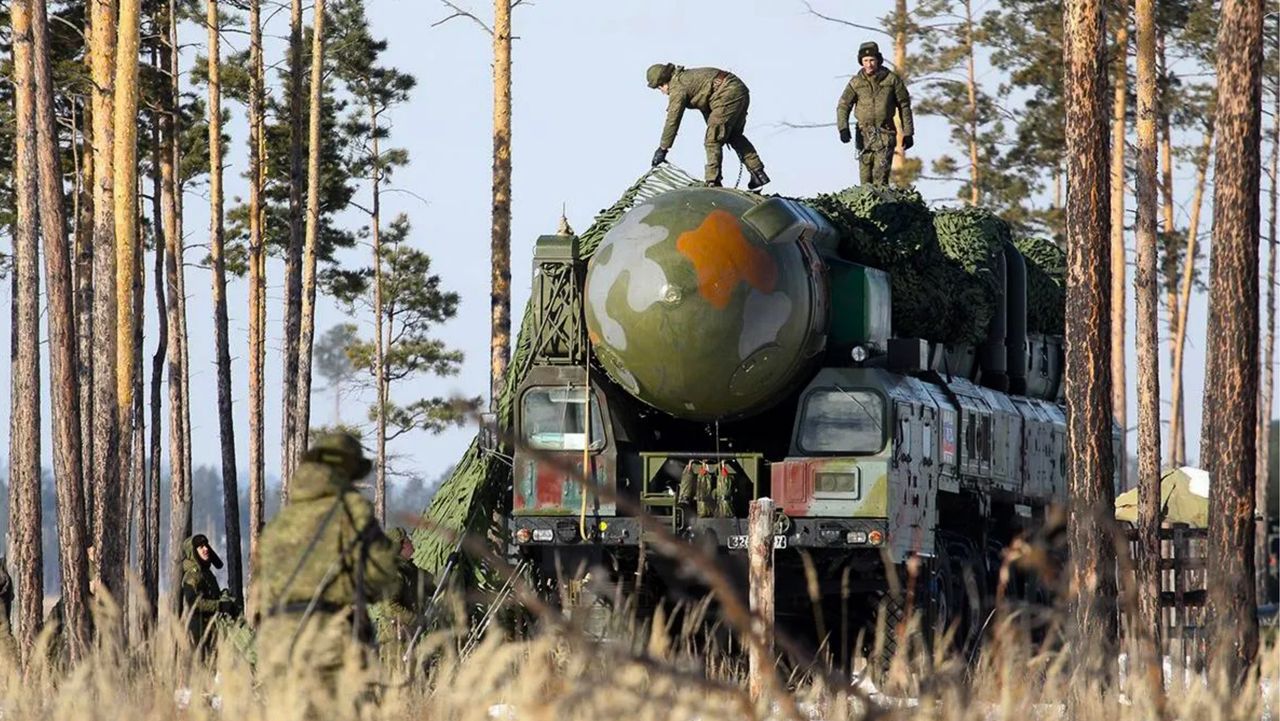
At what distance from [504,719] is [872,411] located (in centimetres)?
802

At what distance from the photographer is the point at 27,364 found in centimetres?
3017

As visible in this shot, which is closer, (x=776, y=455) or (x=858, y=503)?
(x=858, y=503)

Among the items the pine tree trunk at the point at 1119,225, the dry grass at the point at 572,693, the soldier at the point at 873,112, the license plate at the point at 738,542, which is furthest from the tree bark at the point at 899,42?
the dry grass at the point at 572,693

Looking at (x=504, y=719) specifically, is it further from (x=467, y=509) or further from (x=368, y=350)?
(x=368, y=350)

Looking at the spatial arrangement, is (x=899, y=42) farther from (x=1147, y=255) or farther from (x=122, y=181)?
(x=122, y=181)

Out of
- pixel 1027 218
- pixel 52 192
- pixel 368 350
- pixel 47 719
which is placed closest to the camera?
pixel 47 719

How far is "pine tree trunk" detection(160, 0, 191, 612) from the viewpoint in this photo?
40.2 metres

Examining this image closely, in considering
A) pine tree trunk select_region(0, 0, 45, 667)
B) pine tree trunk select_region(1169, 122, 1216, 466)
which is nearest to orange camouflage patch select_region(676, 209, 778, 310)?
pine tree trunk select_region(0, 0, 45, 667)

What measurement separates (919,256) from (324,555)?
11408 millimetres

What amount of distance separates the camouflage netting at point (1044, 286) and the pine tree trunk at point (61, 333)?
973 cm

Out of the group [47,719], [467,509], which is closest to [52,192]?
[467,509]

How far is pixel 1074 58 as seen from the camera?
57.8 feet

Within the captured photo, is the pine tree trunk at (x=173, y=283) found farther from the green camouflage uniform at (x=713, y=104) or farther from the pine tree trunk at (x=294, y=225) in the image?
the green camouflage uniform at (x=713, y=104)

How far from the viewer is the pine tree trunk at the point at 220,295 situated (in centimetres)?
3709
